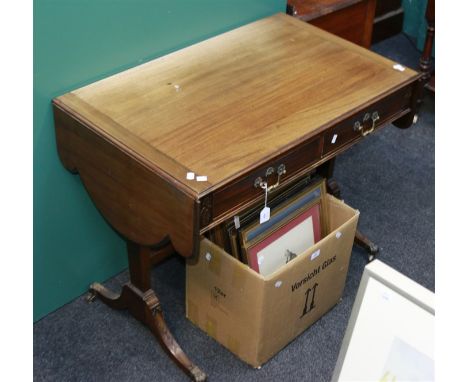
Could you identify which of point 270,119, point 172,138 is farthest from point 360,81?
point 172,138

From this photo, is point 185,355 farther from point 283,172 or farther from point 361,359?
point 361,359

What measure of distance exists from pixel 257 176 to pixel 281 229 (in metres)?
0.49

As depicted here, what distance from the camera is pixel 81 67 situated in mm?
2037

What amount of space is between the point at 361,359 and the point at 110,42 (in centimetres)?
124

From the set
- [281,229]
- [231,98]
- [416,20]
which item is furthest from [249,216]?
[416,20]

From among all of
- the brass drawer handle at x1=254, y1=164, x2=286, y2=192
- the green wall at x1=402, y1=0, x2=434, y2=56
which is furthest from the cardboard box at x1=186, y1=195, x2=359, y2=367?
the green wall at x1=402, y1=0, x2=434, y2=56

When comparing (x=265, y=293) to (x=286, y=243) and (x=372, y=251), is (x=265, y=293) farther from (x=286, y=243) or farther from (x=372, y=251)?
Answer: (x=372, y=251)

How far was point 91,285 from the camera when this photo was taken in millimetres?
2482

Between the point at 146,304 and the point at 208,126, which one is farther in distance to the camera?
the point at 146,304

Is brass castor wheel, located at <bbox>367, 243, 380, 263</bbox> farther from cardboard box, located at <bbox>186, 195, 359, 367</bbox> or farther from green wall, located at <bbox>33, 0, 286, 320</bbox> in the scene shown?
green wall, located at <bbox>33, 0, 286, 320</bbox>

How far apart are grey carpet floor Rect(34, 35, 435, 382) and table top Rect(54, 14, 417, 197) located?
0.77m

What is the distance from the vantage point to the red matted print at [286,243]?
7.41ft

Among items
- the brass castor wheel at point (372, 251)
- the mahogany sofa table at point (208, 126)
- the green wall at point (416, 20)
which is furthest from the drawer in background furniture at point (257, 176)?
the green wall at point (416, 20)

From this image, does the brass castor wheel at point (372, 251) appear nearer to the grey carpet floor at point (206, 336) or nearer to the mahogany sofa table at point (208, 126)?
the grey carpet floor at point (206, 336)
